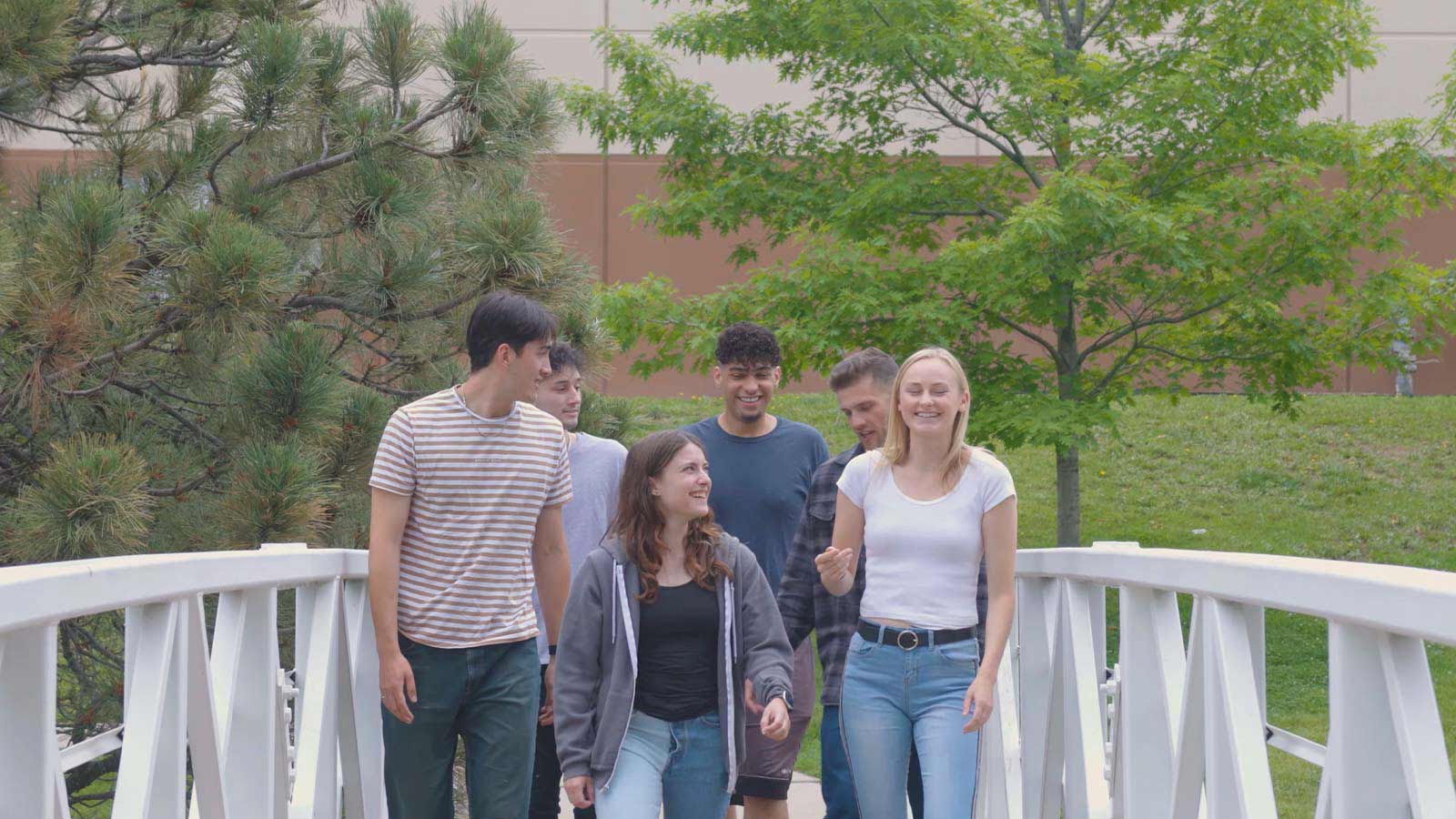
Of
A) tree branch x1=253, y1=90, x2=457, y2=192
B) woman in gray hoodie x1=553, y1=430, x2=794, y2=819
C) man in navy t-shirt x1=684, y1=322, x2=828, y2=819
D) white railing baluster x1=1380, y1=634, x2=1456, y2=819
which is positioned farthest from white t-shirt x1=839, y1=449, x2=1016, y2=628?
tree branch x1=253, y1=90, x2=457, y2=192

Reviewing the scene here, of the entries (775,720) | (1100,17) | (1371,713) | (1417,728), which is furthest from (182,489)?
(1100,17)

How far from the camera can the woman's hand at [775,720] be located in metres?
3.86

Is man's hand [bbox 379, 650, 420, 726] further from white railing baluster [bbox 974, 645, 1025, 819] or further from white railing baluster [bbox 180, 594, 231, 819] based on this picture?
white railing baluster [bbox 974, 645, 1025, 819]

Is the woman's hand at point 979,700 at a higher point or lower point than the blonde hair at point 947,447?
lower

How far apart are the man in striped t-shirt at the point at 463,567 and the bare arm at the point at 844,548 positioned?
0.85 meters

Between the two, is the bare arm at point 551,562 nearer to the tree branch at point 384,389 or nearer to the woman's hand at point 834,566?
the woman's hand at point 834,566

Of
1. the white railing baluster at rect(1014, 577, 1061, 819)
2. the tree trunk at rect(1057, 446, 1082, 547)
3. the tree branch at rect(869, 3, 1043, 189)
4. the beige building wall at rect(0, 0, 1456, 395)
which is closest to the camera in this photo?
the white railing baluster at rect(1014, 577, 1061, 819)

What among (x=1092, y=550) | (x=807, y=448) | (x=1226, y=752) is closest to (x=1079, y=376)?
(x=807, y=448)

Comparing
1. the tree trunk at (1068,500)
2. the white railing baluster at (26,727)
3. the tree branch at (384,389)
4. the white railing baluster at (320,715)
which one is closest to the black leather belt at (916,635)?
the white railing baluster at (320,715)

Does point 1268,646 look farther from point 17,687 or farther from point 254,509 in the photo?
point 17,687

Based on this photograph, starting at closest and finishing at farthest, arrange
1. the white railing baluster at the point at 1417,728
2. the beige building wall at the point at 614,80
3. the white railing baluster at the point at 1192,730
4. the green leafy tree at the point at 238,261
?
the white railing baluster at the point at 1417,728 < the white railing baluster at the point at 1192,730 < the green leafy tree at the point at 238,261 < the beige building wall at the point at 614,80

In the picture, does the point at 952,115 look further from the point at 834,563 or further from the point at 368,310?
the point at 834,563

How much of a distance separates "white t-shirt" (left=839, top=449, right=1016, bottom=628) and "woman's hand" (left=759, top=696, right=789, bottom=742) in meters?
0.40

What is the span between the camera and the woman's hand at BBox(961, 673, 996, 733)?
13.0 feet
